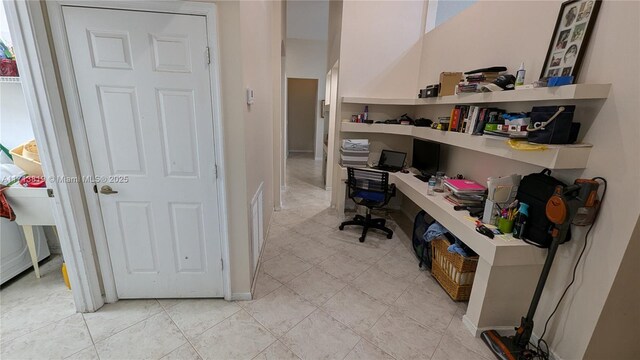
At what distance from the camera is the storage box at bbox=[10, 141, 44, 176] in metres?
2.11

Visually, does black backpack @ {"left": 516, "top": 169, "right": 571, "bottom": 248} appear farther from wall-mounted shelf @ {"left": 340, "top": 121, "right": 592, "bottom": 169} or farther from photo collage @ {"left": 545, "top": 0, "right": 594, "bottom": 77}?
photo collage @ {"left": 545, "top": 0, "right": 594, "bottom": 77}

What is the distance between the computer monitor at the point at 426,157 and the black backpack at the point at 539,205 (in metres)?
1.42

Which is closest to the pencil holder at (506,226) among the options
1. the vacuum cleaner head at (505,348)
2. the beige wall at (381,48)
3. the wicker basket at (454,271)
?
the wicker basket at (454,271)

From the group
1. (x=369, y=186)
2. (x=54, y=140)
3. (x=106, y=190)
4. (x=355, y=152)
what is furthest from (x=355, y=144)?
(x=54, y=140)

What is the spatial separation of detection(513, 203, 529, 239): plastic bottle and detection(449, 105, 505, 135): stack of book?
0.78m

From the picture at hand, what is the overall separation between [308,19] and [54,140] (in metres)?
5.46

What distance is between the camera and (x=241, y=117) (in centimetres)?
178

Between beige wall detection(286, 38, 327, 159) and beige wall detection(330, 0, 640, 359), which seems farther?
beige wall detection(286, 38, 327, 159)

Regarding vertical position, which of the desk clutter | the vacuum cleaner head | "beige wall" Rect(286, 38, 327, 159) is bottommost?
the vacuum cleaner head

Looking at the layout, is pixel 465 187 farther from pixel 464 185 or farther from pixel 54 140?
pixel 54 140

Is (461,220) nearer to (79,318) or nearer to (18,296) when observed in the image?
(79,318)

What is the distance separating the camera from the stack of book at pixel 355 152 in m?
3.68

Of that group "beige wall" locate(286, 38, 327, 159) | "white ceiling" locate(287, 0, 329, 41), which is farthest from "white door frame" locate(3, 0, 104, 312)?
"beige wall" locate(286, 38, 327, 159)

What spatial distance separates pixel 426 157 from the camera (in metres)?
3.33
